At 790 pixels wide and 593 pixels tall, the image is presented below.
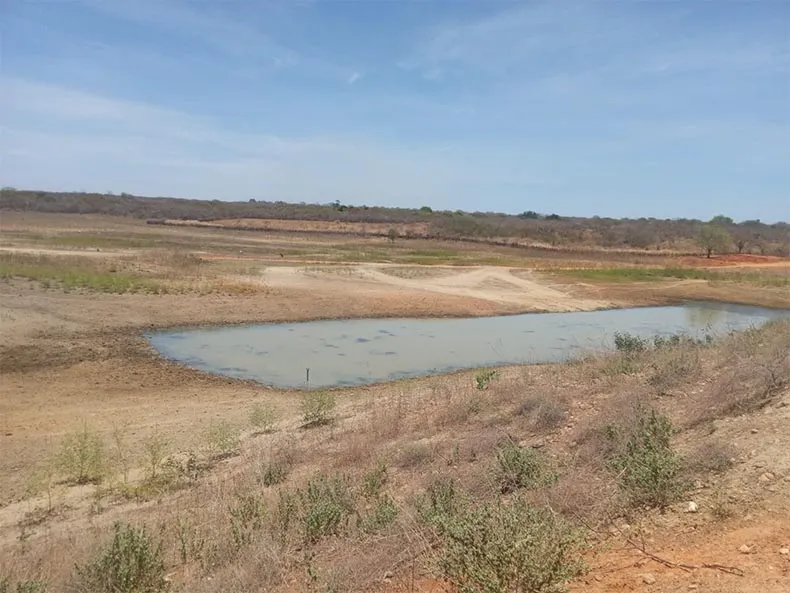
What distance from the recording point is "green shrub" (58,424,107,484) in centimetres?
990

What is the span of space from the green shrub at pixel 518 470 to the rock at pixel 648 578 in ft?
6.56

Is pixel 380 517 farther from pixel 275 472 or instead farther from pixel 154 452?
pixel 154 452

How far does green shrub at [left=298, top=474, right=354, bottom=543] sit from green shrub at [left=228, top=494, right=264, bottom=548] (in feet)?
1.50

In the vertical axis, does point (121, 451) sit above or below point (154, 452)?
below

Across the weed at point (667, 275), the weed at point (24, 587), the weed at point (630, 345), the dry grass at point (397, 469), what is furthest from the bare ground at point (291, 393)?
the weed at point (667, 275)

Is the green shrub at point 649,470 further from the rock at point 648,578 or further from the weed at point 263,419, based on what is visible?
the weed at point 263,419

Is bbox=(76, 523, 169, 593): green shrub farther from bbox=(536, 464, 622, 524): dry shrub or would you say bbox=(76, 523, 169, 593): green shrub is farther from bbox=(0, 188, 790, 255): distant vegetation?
bbox=(0, 188, 790, 255): distant vegetation

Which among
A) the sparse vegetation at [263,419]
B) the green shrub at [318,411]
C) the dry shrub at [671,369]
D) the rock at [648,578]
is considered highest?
the dry shrub at [671,369]

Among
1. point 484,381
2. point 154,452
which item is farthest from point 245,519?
point 484,381

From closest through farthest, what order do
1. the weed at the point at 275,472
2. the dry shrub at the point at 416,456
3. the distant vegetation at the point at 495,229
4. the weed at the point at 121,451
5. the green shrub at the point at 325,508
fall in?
the green shrub at the point at 325,508 → the dry shrub at the point at 416,456 → the weed at the point at 275,472 → the weed at the point at 121,451 → the distant vegetation at the point at 495,229

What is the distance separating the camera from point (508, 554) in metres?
4.01

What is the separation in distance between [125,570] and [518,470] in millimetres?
3717

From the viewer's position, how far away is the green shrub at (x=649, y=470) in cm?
539

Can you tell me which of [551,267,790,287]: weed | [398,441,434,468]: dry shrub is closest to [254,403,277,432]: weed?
[398,441,434,468]: dry shrub
